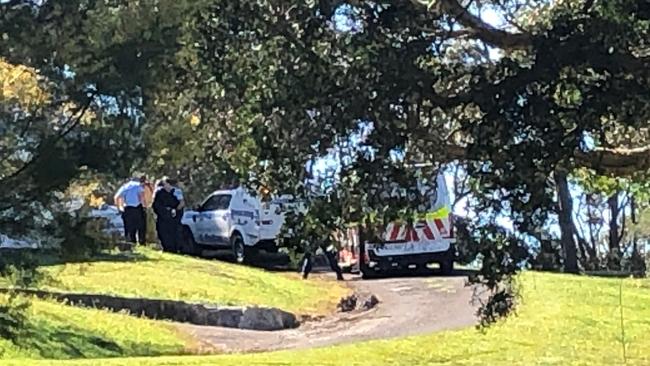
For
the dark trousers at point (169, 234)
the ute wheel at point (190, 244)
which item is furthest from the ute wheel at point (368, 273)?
the ute wheel at point (190, 244)

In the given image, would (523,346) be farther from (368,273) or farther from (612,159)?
(368,273)

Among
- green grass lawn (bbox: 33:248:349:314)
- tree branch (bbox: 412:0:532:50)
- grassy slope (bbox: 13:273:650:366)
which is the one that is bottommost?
grassy slope (bbox: 13:273:650:366)

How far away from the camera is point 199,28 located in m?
9.02

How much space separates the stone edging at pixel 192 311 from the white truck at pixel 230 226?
7.42 metres

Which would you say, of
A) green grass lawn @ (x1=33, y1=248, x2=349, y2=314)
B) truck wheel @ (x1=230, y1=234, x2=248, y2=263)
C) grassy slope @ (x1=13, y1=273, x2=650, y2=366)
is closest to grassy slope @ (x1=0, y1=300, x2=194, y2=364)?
green grass lawn @ (x1=33, y1=248, x2=349, y2=314)

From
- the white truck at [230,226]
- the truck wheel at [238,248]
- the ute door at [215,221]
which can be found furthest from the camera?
the ute door at [215,221]

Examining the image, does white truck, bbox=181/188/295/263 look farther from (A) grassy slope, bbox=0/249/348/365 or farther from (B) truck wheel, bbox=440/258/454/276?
(B) truck wheel, bbox=440/258/454/276

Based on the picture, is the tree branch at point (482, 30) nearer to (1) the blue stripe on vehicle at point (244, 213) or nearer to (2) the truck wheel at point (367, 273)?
(2) the truck wheel at point (367, 273)

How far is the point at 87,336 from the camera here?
591 inches

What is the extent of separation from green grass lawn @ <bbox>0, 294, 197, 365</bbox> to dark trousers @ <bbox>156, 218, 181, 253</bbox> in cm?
958

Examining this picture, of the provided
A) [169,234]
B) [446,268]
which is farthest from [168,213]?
[446,268]

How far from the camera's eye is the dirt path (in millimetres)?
15555

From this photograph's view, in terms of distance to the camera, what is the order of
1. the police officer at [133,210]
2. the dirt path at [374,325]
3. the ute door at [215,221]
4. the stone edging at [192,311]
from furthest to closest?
the ute door at [215,221] → the police officer at [133,210] → the stone edging at [192,311] → the dirt path at [374,325]

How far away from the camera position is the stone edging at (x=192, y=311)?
1717 centimetres
